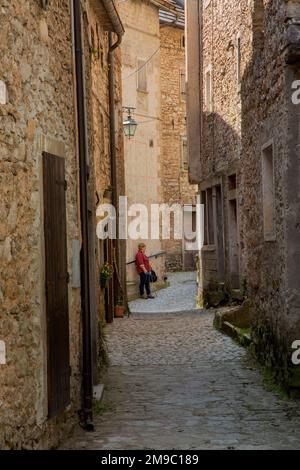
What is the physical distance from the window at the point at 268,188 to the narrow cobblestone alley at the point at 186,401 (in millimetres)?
1826

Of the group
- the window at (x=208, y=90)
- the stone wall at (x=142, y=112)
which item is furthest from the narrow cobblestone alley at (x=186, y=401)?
the stone wall at (x=142, y=112)

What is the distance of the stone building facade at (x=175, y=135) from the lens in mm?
31906

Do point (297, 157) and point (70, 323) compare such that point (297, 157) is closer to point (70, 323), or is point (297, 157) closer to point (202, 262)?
point (70, 323)

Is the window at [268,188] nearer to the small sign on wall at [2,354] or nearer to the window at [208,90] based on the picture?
the small sign on wall at [2,354]

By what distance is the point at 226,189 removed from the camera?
57.2ft

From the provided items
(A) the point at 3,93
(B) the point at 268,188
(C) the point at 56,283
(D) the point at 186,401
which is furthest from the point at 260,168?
(A) the point at 3,93

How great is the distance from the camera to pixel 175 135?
109 feet

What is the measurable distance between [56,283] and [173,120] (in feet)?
88.1

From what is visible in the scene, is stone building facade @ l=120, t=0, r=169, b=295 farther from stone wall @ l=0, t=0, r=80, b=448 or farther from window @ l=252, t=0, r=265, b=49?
stone wall @ l=0, t=0, r=80, b=448

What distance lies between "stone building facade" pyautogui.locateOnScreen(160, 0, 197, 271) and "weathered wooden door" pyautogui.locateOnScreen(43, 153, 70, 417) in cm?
2470

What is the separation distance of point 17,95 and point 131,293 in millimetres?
18424

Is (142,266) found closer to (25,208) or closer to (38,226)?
(38,226)

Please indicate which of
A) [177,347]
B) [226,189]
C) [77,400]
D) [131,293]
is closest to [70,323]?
[77,400]

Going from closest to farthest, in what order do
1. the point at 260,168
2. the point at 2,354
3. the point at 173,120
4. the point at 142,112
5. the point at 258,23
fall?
1. the point at 2,354
2. the point at 260,168
3. the point at 258,23
4. the point at 142,112
5. the point at 173,120
